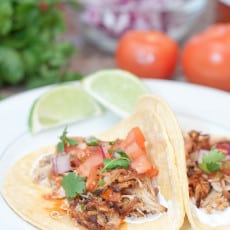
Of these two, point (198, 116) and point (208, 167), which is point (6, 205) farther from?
point (198, 116)

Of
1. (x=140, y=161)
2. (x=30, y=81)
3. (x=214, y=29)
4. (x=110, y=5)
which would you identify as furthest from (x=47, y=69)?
(x=140, y=161)

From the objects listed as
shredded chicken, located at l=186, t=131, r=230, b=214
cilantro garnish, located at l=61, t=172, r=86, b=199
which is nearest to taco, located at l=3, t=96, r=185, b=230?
cilantro garnish, located at l=61, t=172, r=86, b=199

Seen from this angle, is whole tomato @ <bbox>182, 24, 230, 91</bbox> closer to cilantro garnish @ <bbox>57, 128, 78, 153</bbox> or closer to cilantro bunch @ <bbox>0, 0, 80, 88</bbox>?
cilantro bunch @ <bbox>0, 0, 80, 88</bbox>

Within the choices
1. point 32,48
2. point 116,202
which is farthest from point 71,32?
point 116,202

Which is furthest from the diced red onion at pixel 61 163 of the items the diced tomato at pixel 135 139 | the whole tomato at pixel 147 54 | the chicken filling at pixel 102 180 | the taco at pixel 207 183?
the whole tomato at pixel 147 54

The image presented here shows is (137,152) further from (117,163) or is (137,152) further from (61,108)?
(61,108)

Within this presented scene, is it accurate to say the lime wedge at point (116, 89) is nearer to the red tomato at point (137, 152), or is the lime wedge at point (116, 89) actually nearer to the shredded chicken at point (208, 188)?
the red tomato at point (137, 152)
